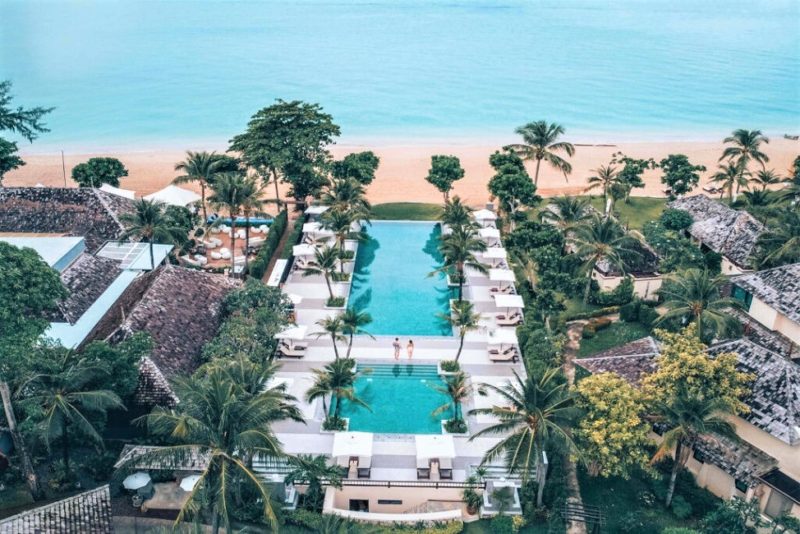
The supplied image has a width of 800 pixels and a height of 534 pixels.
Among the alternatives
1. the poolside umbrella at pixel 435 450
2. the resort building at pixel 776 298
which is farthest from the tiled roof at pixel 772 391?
the poolside umbrella at pixel 435 450

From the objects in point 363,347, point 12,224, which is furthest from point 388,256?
point 12,224

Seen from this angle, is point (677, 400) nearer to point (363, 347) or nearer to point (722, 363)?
point (722, 363)

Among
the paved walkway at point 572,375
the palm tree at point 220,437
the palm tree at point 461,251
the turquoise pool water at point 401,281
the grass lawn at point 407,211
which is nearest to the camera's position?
the palm tree at point 220,437

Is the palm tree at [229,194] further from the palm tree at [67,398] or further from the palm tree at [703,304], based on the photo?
the palm tree at [703,304]

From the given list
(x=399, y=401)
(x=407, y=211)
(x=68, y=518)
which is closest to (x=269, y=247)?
(x=407, y=211)

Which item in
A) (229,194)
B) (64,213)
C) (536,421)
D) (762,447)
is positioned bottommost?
(762,447)

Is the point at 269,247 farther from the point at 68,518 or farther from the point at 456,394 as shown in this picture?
the point at 68,518
